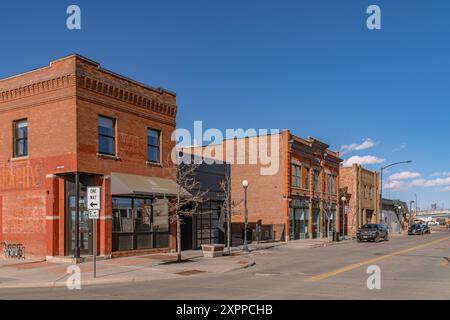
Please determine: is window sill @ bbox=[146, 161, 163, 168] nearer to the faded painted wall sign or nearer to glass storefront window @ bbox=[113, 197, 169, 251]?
glass storefront window @ bbox=[113, 197, 169, 251]

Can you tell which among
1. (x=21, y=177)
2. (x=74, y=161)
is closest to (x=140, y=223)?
(x=74, y=161)

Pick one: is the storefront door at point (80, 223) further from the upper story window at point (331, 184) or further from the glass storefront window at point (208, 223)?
the upper story window at point (331, 184)

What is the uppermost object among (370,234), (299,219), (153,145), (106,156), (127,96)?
(127,96)

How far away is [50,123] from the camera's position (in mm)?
23609

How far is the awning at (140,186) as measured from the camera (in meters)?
24.2

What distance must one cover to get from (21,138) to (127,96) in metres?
5.56

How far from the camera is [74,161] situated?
22.6 meters

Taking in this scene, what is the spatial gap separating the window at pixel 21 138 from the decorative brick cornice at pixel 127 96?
155 inches

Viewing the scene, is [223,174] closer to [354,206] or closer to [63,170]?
[63,170]

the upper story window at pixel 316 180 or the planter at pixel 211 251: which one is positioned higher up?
the upper story window at pixel 316 180

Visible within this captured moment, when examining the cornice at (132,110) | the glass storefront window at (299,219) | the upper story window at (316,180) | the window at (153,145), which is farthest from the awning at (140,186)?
the upper story window at (316,180)

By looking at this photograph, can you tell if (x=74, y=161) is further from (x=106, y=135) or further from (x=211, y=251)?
(x=211, y=251)
